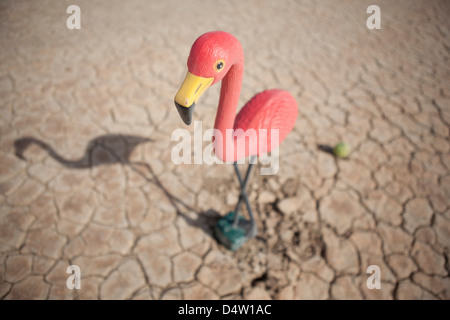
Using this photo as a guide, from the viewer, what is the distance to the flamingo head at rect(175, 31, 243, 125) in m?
0.96

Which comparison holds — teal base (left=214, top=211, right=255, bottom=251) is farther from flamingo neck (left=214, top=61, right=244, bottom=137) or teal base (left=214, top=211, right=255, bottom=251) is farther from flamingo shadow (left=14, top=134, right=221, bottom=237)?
flamingo neck (left=214, top=61, right=244, bottom=137)

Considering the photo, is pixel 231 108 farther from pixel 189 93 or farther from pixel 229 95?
pixel 189 93

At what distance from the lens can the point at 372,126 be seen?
290cm

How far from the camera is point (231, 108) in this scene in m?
1.24

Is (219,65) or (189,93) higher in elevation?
(219,65)

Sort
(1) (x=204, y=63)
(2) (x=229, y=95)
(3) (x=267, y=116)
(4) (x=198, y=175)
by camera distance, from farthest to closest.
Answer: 1. (4) (x=198, y=175)
2. (3) (x=267, y=116)
3. (2) (x=229, y=95)
4. (1) (x=204, y=63)

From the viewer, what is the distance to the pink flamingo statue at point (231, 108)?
3.19 ft

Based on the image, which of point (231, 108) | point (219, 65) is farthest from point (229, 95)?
point (219, 65)

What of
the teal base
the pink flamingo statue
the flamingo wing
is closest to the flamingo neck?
the pink flamingo statue

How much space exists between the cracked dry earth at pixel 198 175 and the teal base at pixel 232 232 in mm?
100

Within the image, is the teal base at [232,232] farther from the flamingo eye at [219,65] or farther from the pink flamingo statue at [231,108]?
the flamingo eye at [219,65]

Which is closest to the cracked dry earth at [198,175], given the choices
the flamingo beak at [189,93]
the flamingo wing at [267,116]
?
the flamingo wing at [267,116]

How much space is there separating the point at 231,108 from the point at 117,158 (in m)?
1.62
